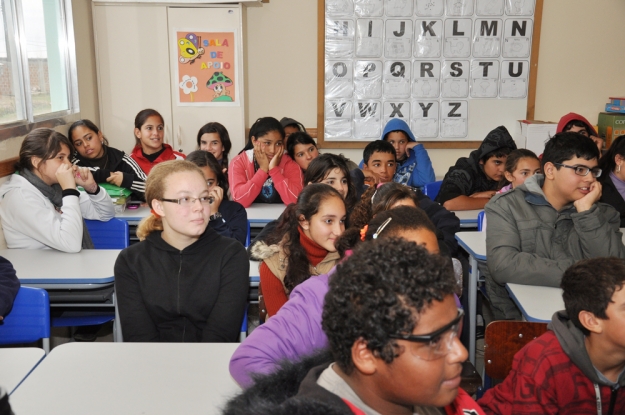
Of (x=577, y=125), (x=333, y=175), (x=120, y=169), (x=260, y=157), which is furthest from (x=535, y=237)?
(x=120, y=169)

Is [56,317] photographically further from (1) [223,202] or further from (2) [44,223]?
(1) [223,202]

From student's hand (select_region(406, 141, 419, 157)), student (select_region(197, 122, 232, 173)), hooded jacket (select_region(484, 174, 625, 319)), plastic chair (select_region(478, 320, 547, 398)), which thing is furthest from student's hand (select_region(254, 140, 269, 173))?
plastic chair (select_region(478, 320, 547, 398))

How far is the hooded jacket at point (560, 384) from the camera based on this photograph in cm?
148

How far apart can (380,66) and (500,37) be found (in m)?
1.09

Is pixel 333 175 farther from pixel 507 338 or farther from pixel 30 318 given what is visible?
pixel 30 318

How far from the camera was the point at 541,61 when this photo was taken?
17.1 ft

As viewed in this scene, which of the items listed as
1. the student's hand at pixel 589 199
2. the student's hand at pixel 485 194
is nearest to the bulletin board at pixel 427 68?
the student's hand at pixel 485 194

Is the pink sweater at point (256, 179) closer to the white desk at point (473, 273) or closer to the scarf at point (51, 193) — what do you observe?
the scarf at point (51, 193)

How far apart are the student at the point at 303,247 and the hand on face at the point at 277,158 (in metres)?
1.69

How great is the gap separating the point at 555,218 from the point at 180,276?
158 cm

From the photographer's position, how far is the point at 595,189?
2.38m

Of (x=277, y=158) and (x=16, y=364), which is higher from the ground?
(x=277, y=158)

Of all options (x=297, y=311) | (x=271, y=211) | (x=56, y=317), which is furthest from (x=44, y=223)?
(x=297, y=311)

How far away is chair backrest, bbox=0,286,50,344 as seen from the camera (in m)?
1.94
